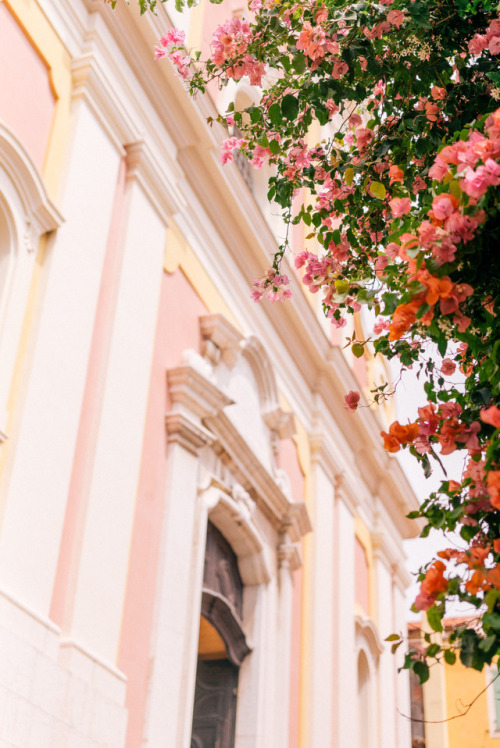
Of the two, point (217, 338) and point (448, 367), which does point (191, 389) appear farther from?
point (448, 367)

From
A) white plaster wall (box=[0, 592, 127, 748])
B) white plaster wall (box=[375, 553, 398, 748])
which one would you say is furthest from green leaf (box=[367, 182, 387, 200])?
white plaster wall (box=[375, 553, 398, 748])

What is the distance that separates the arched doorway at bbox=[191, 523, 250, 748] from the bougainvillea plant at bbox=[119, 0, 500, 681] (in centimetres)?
460

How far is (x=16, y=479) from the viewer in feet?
18.4

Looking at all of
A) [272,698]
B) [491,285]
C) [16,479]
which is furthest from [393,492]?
[491,285]

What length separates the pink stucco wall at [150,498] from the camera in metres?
6.70

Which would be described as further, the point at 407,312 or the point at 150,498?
the point at 150,498

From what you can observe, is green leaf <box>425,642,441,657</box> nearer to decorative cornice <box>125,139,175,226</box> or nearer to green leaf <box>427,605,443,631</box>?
green leaf <box>427,605,443,631</box>

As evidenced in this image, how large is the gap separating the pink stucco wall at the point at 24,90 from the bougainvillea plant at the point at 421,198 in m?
1.90

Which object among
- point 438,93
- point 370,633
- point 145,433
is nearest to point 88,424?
point 145,433

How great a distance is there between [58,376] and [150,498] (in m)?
1.55

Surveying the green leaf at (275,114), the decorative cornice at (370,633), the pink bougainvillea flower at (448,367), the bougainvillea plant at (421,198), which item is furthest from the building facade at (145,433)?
the pink bougainvillea flower at (448,367)

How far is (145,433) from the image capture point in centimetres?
755

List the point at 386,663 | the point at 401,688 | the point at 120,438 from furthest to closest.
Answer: the point at 401,688 < the point at 386,663 < the point at 120,438

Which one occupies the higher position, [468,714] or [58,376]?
[468,714]
